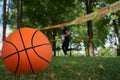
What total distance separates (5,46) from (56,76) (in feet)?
4.29

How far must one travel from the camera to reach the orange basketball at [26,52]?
7297 mm

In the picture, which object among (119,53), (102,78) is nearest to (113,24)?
(119,53)

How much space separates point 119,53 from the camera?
1372 inches

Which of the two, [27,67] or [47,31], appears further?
[47,31]

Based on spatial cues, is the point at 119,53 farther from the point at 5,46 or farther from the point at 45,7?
the point at 5,46

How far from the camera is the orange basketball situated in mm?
7297

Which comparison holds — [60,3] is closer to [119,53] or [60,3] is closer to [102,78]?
[119,53]

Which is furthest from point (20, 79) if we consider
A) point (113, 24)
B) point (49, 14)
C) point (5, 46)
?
point (113, 24)

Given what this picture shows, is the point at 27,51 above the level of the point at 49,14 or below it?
below

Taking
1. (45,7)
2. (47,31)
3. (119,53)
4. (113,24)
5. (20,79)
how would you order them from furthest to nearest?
(47,31)
(113,24)
(119,53)
(45,7)
(20,79)

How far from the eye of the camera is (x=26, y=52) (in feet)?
24.0

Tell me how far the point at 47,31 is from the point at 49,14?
7.77 metres

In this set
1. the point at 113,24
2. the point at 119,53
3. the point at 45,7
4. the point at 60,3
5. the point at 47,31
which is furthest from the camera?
the point at 47,31

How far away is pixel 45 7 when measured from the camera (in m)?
31.2
